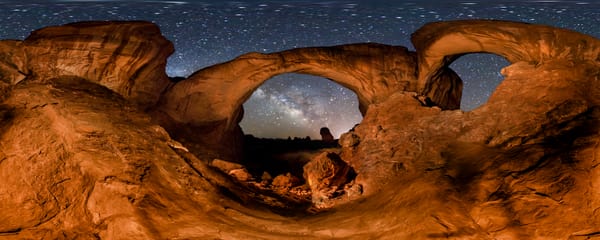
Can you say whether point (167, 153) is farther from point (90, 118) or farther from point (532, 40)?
point (532, 40)

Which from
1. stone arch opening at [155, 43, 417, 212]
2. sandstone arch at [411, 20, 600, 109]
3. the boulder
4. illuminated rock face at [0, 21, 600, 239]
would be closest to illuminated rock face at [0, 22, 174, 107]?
illuminated rock face at [0, 21, 600, 239]

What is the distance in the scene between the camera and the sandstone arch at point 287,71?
9.21m

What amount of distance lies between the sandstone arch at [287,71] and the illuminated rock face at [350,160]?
1.79 meters

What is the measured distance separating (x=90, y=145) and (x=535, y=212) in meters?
4.50

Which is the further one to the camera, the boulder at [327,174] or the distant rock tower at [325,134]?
the distant rock tower at [325,134]

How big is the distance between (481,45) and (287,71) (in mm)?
3734

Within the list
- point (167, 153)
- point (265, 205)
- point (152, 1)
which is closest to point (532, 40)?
point (265, 205)

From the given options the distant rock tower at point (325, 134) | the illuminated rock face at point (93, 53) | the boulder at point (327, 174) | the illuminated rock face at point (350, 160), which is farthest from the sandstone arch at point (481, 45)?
the distant rock tower at point (325, 134)

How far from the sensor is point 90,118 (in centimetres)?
531

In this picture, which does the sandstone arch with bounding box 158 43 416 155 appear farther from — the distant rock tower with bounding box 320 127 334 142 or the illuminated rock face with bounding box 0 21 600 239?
the distant rock tower with bounding box 320 127 334 142

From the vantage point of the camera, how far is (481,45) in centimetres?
769

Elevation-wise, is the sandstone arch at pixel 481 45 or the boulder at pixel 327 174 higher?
the sandstone arch at pixel 481 45

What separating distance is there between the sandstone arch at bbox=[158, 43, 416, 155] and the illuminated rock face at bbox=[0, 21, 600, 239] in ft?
5.88

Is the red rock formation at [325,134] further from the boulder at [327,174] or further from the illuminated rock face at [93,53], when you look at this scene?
the boulder at [327,174]
